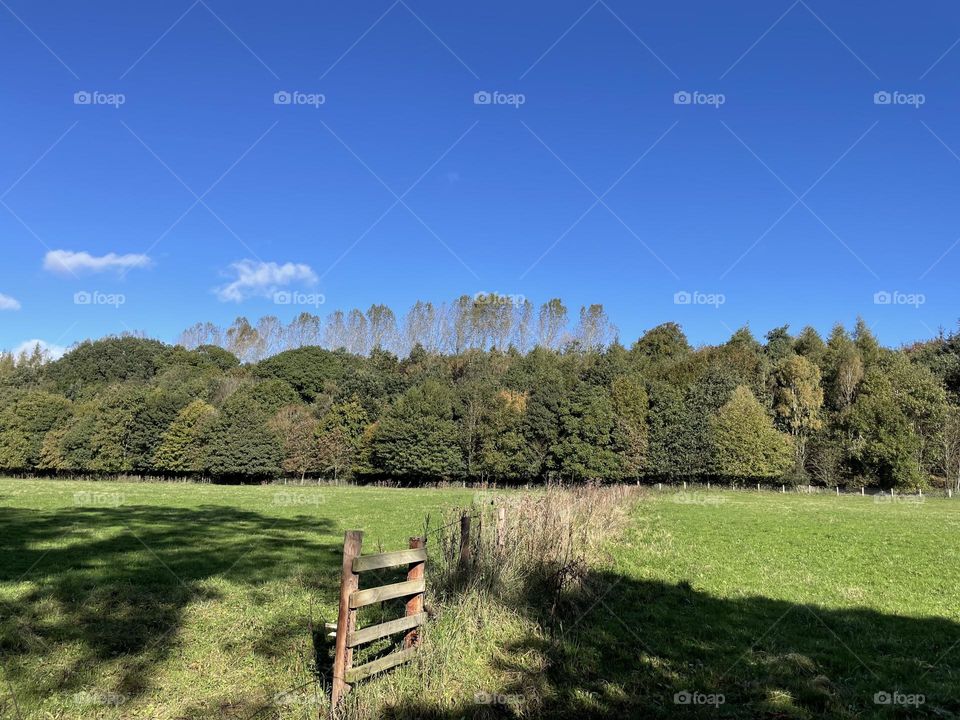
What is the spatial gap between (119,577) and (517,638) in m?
8.00

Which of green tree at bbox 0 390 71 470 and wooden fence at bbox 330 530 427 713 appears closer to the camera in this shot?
wooden fence at bbox 330 530 427 713

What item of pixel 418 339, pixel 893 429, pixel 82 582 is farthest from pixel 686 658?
pixel 418 339

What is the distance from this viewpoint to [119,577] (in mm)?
11344

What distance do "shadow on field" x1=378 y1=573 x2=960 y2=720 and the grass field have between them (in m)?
0.03

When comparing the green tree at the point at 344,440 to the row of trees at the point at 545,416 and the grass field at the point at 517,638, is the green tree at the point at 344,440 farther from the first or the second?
the grass field at the point at 517,638

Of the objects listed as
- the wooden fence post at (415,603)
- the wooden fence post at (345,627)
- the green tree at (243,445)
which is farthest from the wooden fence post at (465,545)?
the green tree at (243,445)

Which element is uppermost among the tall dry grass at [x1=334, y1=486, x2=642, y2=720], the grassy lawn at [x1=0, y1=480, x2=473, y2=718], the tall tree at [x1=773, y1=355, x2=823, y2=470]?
the tall tree at [x1=773, y1=355, x2=823, y2=470]

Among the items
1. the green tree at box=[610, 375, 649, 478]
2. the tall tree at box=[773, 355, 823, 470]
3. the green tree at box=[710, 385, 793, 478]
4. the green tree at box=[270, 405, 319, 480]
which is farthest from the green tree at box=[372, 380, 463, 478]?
the tall tree at box=[773, 355, 823, 470]

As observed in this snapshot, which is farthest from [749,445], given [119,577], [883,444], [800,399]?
[119,577]

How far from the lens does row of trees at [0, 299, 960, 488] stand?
61.3m

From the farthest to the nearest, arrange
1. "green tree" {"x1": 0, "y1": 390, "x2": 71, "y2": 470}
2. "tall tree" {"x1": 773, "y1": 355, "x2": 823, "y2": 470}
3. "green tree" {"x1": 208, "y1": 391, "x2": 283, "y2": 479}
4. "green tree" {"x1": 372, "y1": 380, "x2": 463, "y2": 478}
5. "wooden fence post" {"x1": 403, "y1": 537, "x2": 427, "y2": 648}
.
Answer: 1. "green tree" {"x1": 0, "y1": 390, "x2": 71, "y2": 470}
2. "green tree" {"x1": 208, "y1": 391, "x2": 283, "y2": 479}
3. "green tree" {"x1": 372, "y1": 380, "x2": 463, "y2": 478}
4. "tall tree" {"x1": 773, "y1": 355, "x2": 823, "y2": 470}
5. "wooden fence post" {"x1": 403, "y1": 537, "x2": 427, "y2": 648}

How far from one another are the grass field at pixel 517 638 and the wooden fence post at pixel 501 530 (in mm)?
985

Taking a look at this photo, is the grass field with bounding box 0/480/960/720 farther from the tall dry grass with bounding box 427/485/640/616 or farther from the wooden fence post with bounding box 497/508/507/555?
the wooden fence post with bounding box 497/508/507/555

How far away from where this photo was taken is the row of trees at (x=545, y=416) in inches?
2415
